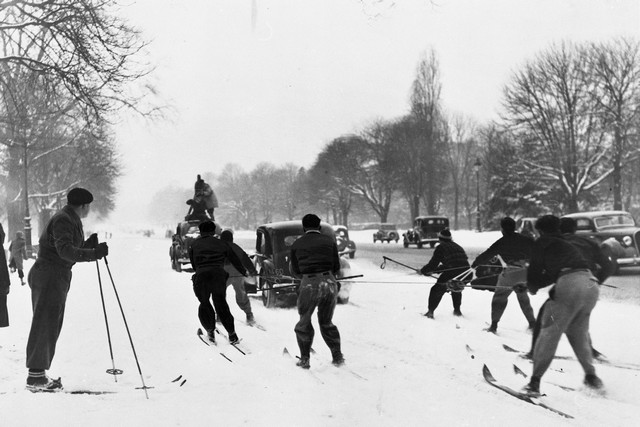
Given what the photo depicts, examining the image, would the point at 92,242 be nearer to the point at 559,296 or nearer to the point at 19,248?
the point at 19,248

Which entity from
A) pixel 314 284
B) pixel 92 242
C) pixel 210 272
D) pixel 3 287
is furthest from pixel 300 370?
pixel 3 287

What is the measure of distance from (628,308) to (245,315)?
14.3ft

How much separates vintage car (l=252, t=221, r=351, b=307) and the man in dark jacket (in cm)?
147

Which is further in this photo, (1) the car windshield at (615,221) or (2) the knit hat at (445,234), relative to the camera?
(1) the car windshield at (615,221)

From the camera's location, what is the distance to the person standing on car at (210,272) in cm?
409

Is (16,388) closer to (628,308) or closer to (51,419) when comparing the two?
(51,419)

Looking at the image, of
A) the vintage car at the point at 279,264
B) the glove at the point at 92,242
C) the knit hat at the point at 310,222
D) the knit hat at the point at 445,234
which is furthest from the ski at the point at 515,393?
the glove at the point at 92,242

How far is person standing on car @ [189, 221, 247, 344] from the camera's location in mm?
4090

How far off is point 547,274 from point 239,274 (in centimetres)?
247

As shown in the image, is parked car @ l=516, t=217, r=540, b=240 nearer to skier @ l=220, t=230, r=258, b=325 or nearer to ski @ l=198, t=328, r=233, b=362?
skier @ l=220, t=230, r=258, b=325

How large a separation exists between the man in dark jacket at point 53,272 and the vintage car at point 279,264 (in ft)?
4.83

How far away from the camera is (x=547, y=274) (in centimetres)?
351

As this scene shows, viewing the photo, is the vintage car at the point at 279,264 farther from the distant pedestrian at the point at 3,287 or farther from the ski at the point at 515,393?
the distant pedestrian at the point at 3,287

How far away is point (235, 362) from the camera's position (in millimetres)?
4078
